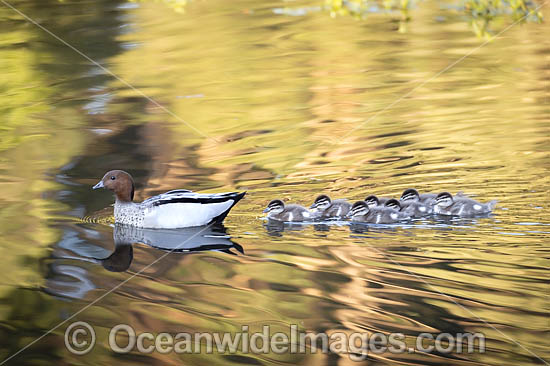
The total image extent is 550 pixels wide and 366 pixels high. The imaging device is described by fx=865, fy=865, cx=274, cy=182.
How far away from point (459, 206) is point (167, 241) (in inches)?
92.2

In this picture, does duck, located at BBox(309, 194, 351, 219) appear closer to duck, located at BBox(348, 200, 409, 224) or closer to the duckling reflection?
duck, located at BBox(348, 200, 409, 224)

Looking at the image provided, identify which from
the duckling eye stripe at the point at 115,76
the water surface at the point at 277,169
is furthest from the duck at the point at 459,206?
the duckling eye stripe at the point at 115,76

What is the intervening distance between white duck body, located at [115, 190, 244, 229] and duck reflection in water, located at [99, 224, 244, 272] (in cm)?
6

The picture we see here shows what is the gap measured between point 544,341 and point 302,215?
2614 mm

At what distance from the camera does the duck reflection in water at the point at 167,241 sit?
255 inches

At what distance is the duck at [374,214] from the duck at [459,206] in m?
0.31

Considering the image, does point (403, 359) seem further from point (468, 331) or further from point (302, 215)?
point (302, 215)

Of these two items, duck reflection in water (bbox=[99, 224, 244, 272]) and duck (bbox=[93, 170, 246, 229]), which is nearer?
duck reflection in water (bbox=[99, 224, 244, 272])

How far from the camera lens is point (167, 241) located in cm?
687

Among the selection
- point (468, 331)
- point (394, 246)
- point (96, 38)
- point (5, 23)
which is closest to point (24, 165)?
point (394, 246)

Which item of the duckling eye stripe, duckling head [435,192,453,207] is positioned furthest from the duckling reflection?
the duckling eye stripe

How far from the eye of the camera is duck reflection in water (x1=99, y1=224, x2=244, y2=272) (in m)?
6.46

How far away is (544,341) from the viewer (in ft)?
16.0

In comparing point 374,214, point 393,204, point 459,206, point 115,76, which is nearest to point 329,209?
point 374,214
